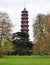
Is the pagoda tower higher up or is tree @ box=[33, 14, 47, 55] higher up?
the pagoda tower

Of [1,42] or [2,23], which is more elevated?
[2,23]

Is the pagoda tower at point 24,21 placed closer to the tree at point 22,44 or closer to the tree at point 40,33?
the tree at point 22,44

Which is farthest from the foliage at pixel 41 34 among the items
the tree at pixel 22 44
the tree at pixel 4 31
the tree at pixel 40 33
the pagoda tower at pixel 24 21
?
the pagoda tower at pixel 24 21

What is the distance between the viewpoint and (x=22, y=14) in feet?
475

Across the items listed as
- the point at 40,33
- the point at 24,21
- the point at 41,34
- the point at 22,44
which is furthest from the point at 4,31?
the point at 24,21

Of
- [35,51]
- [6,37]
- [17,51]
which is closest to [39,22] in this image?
[35,51]

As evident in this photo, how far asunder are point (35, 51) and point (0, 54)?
8.56m

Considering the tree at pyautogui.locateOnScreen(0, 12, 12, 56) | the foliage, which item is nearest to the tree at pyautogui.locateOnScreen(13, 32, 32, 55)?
the foliage

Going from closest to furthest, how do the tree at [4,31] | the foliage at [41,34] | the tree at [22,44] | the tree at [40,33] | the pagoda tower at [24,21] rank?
the foliage at [41,34]
the tree at [4,31]
the tree at [40,33]
the tree at [22,44]
the pagoda tower at [24,21]

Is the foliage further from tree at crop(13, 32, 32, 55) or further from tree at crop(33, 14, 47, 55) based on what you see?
tree at crop(13, 32, 32, 55)

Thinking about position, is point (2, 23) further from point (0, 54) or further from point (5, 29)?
point (0, 54)

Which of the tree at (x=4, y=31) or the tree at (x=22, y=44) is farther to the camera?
the tree at (x=22, y=44)

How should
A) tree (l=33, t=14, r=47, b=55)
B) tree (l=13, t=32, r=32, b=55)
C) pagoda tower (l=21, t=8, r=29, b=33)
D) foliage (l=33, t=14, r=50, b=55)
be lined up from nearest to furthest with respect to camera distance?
1. foliage (l=33, t=14, r=50, b=55)
2. tree (l=33, t=14, r=47, b=55)
3. tree (l=13, t=32, r=32, b=55)
4. pagoda tower (l=21, t=8, r=29, b=33)

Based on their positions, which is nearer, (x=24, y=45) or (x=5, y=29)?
(x=5, y=29)
